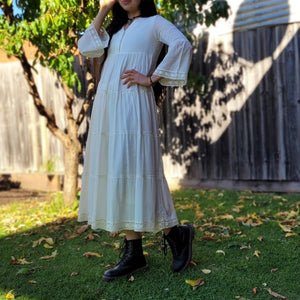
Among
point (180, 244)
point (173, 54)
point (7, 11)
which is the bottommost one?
point (180, 244)

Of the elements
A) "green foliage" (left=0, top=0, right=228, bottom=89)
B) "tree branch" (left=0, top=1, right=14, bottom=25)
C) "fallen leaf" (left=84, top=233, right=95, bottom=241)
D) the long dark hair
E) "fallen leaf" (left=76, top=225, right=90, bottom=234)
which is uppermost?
"tree branch" (left=0, top=1, right=14, bottom=25)

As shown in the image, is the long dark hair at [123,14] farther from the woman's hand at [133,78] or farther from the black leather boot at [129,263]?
the black leather boot at [129,263]

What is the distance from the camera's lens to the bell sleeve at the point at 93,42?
2.67 m

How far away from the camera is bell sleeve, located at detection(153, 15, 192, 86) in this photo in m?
2.53

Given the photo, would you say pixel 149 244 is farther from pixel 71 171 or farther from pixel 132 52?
pixel 71 171

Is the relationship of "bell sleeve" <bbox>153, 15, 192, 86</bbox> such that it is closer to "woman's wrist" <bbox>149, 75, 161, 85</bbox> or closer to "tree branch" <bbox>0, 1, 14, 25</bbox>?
"woman's wrist" <bbox>149, 75, 161, 85</bbox>

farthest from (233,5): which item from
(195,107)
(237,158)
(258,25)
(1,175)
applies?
(1,175)

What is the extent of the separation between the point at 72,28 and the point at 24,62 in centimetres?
108

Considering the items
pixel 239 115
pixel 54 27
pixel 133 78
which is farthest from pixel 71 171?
pixel 133 78

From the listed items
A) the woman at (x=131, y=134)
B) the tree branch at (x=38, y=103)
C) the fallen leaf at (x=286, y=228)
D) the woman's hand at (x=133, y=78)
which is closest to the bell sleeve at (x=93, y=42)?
the woman at (x=131, y=134)

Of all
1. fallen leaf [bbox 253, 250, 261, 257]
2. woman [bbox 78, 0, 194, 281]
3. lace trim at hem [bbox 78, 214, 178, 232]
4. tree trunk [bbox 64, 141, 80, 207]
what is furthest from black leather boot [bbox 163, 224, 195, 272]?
tree trunk [bbox 64, 141, 80, 207]

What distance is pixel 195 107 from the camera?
245 inches

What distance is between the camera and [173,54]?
253 cm

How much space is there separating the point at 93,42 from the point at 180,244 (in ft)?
4.77
